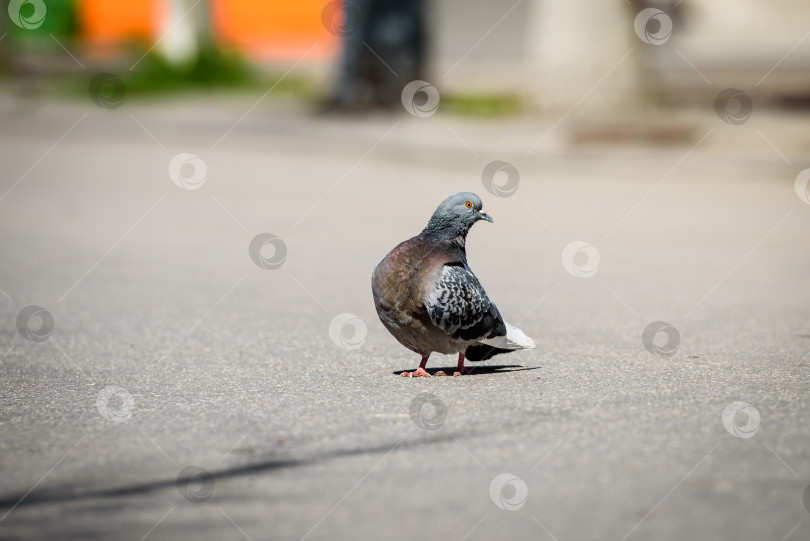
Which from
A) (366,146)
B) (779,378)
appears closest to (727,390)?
(779,378)

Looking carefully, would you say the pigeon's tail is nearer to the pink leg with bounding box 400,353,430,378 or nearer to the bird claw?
the bird claw

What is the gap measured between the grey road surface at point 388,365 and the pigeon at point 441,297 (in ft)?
0.70

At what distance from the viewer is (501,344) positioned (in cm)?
564

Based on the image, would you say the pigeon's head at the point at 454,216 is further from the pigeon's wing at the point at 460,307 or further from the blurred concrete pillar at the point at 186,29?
the blurred concrete pillar at the point at 186,29

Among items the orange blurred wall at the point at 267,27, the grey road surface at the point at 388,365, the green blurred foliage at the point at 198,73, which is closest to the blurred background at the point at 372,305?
the grey road surface at the point at 388,365

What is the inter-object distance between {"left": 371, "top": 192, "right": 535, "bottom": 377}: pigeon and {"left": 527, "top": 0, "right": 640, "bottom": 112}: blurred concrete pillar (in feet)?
41.5

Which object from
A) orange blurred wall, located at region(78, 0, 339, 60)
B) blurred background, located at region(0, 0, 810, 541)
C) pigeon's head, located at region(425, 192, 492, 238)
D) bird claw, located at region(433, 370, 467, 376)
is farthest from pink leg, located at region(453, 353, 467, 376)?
orange blurred wall, located at region(78, 0, 339, 60)

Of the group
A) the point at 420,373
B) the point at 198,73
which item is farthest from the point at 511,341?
the point at 198,73

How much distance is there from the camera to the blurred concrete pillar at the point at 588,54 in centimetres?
1761

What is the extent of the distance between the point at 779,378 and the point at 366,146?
37.2 ft

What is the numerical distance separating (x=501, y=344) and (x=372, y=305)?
2.19 metres

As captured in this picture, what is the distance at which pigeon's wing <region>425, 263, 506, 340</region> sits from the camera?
527cm

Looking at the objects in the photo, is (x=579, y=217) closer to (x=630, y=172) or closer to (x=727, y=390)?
(x=630, y=172)

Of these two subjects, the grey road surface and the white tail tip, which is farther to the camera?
the white tail tip
